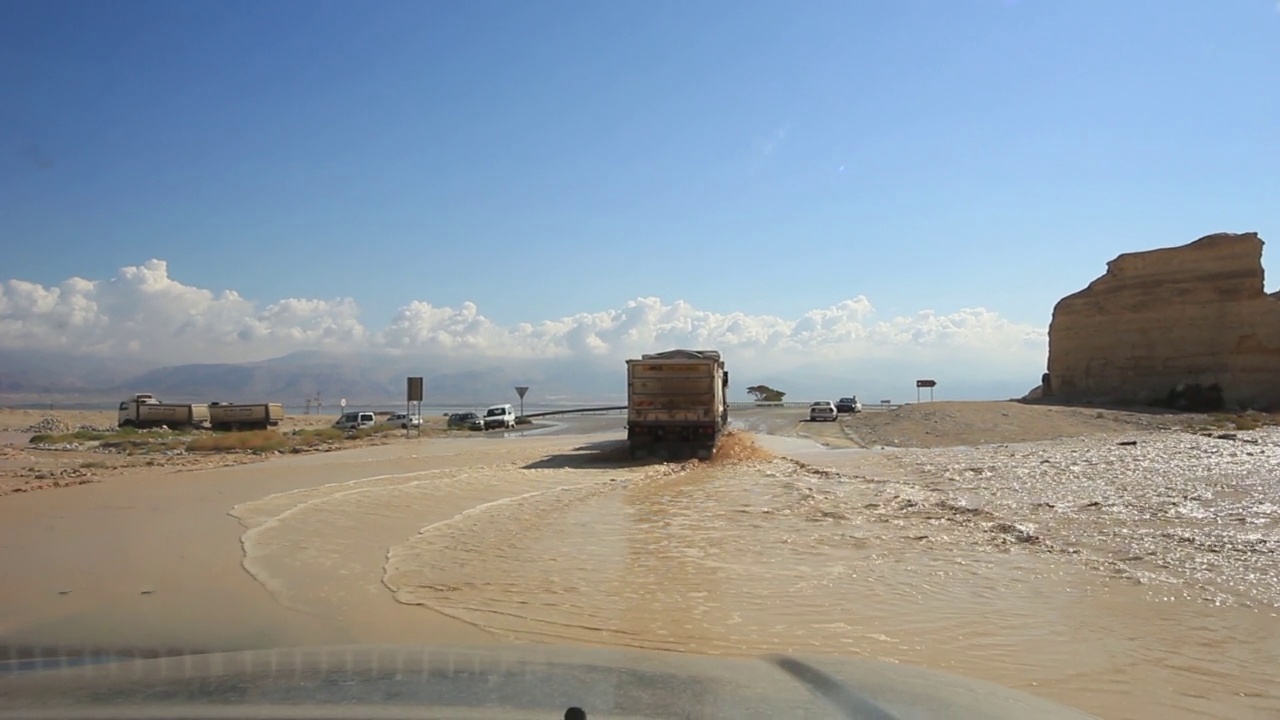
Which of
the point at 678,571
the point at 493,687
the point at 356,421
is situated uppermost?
the point at 356,421

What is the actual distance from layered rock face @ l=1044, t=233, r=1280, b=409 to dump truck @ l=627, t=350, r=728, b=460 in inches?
1671

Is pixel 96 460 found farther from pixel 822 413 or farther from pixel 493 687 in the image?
pixel 822 413

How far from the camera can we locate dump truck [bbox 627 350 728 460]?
1110 inches

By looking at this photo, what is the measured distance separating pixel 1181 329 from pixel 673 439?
151 ft

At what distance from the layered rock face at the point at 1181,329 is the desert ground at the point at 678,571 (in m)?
41.4

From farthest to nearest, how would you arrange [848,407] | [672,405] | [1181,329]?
[848,407] → [1181,329] → [672,405]

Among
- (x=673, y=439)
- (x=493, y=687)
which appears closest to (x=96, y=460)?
(x=673, y=439)

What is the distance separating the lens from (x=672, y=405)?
2833 cm

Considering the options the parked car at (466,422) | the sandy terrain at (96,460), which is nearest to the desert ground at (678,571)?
the sandy terrain at (96,460)

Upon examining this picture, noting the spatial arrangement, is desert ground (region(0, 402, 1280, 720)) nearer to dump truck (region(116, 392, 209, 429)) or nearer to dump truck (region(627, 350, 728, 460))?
dump truck (region(627, 350, 728, 460))

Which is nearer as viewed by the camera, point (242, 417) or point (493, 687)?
point (493, 687)

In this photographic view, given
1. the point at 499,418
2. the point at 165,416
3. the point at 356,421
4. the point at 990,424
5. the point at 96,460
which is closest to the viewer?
the point at 96,460

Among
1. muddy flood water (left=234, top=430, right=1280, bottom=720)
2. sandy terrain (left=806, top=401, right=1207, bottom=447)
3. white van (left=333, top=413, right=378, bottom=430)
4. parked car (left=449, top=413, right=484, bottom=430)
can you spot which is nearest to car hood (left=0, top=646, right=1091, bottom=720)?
muddy flood water (left=234, top=430, right=1280, bottom=720)

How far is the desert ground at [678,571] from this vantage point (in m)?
7.39
